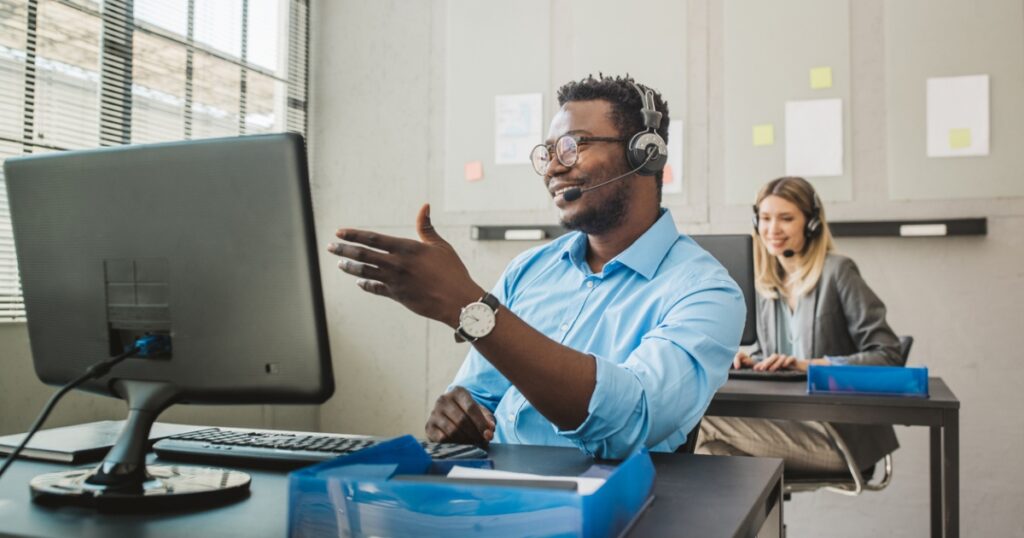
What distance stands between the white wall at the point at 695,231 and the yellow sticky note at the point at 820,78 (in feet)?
0.35

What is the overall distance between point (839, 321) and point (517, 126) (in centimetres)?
189

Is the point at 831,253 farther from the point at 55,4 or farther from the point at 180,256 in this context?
the point at 55,4

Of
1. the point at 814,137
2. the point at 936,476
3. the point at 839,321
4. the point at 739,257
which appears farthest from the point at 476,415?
the point at 814,137

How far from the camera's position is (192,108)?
3.64 metres

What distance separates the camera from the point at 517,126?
400 centimetres

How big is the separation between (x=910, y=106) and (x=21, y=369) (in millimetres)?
3567

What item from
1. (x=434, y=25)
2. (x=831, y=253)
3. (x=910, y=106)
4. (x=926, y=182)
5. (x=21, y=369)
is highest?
(x=434, y=25)

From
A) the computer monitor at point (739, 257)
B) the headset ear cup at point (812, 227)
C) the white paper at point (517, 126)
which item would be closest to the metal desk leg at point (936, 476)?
the computer monitor at point (739, 257)

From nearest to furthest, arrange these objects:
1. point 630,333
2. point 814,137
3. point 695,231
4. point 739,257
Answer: point 630,333
point 739,257
point 814,137
point 695,231

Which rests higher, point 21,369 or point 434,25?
point 434,25

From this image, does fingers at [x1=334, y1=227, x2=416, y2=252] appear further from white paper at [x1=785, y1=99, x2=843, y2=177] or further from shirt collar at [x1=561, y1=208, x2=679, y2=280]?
white paper at [x1=785, y1=99, x2=843, y2=177]

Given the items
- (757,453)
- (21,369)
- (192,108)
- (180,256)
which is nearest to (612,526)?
(180,256)

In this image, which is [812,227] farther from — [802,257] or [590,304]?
[590,304]

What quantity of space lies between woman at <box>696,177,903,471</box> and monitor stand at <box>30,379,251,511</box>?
173cm
